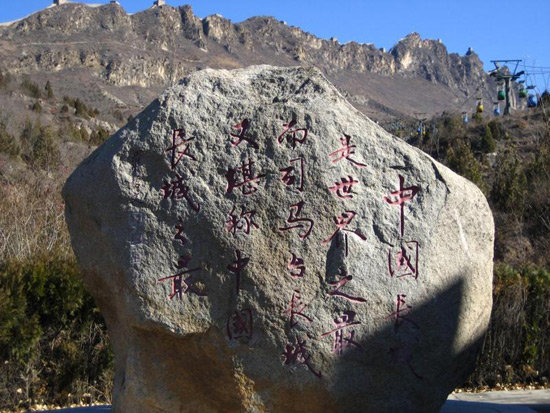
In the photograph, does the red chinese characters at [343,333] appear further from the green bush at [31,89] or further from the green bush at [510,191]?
the green bush at [31,89]

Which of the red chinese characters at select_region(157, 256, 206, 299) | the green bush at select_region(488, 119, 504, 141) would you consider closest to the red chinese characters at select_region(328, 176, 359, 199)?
the red chinese characters at select_region(157, 256, 206, 299)

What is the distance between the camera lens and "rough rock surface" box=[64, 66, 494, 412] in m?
4.30

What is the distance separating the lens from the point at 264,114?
4500 mm

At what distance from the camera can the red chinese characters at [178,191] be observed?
4.38 meters

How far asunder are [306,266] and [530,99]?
85.5 ft

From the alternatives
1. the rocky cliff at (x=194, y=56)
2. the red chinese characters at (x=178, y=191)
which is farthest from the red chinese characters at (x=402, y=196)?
the rocky cliff at (x=194, y=56)

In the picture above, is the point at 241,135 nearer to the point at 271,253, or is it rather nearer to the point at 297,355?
the point at 271,253

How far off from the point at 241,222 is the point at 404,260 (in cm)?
108

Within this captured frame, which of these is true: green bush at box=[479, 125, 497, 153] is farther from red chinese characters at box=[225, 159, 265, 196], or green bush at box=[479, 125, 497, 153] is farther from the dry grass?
red chinese characters at box=[225, 159, 265, 196]

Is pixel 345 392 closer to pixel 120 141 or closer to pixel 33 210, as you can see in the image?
pixel 120 141

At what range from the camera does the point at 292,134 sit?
4.48 meters

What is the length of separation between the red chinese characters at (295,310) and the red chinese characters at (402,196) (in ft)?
2.66

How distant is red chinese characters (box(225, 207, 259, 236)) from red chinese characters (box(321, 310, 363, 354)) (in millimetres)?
786

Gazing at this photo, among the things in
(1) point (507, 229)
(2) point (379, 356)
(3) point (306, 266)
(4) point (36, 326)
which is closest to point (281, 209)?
(3) point (306, 266)
